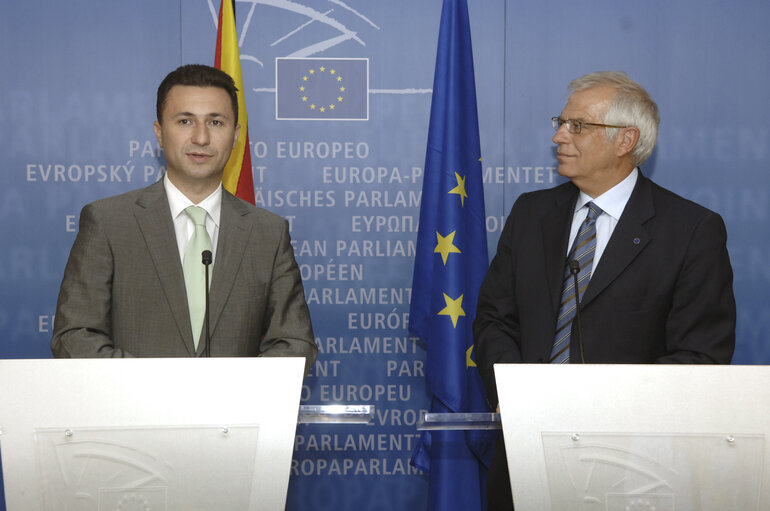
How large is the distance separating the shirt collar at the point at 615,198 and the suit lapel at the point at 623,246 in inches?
2.3

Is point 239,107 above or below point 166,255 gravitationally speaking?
above

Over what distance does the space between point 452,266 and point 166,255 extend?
4.60 feet

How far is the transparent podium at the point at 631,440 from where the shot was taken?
5.14 ft

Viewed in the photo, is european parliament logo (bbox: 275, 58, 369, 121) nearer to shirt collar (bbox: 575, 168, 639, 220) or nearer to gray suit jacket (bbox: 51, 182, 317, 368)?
gray suit jacket (bbox: 51, 182, 317, 368)

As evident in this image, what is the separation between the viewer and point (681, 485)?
61.8 inches

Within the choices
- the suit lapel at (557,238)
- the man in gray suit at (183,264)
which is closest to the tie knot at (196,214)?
the man in gray suit at (183,264)

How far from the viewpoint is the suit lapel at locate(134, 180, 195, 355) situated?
2.50m

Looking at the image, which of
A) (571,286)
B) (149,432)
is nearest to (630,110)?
(571,286)

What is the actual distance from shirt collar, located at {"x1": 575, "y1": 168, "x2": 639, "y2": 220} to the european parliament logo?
1460 millimetres

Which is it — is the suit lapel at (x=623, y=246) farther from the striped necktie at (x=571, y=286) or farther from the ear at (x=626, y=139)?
the ear at (x=626, y=139)

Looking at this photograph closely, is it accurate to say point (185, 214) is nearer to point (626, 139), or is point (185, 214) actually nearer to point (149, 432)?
point (149, 432)

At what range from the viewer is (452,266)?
3498 mm

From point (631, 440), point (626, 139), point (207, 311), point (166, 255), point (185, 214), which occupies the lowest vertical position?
point (631, 440)

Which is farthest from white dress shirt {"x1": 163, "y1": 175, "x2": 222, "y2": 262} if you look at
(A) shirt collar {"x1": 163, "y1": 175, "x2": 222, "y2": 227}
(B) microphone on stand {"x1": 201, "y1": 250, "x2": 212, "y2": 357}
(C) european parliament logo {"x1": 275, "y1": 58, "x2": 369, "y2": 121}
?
(C) european parliament logo {"x1": 275, "y1": 58, "x2": 369, "y2": 121}
